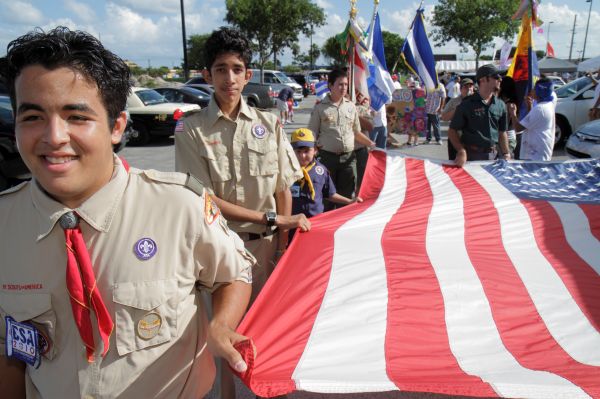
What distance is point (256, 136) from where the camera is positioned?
2508 millimetres

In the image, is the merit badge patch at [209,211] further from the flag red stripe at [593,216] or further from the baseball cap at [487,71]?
the baseball cap at [487,71]

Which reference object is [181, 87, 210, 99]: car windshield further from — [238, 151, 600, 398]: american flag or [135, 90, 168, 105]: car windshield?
[238, 151, 600, 398]: american flag

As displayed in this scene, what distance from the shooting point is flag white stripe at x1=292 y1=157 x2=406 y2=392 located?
1.68m

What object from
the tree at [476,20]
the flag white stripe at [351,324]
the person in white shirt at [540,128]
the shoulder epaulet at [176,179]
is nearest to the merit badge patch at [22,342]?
the shoulder epaulet at [176,179]

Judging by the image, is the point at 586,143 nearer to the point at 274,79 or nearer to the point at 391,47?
the point at 274,79

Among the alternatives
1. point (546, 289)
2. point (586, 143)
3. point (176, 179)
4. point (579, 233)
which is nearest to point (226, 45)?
point (176, 179)

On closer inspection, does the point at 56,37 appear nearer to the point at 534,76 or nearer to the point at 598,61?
the point at 534,76

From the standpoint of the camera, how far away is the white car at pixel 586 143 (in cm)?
805

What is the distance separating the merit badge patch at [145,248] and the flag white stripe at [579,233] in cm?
247

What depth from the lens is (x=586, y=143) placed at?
830 cm

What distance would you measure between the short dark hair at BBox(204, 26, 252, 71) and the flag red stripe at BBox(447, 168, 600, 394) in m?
1.76

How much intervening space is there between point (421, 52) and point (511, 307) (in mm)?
6595

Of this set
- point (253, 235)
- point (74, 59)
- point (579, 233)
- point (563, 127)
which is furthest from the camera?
point (563, 127)

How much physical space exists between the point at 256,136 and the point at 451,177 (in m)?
2.39
